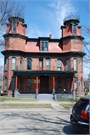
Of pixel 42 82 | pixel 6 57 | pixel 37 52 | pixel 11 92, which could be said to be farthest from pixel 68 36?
pixel 11 92

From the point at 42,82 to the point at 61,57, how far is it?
6006mm

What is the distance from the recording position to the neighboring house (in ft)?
74.2

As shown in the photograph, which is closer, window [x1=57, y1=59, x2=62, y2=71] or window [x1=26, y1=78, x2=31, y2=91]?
window [x1=26, y1=78, x2=31, y2=91]

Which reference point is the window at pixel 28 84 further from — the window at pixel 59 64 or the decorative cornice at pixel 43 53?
the window at pixel 59 64

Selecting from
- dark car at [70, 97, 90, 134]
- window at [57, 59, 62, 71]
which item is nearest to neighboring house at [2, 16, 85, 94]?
window at [57, 59, 62, 71]

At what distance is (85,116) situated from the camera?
4.36 meters

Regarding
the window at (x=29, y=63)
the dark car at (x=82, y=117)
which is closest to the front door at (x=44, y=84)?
the window at (x=29, y=63)

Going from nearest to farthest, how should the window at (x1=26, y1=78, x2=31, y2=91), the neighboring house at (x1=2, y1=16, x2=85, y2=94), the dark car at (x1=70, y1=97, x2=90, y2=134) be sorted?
the dark car at (x1=70, y1=97, x2=90, y2=134) < the neighboring house at (x1=2, y1=16, x2=85, y2=94) < the window at (x1=26, y1=78, x2=31, y2=91)

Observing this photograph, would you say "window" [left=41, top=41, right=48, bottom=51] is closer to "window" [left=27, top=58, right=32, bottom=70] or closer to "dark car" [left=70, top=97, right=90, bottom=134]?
"window" [left=27, top=58, right=32, bottom=70]

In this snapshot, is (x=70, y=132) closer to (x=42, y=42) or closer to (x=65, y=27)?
A: (x=42, y=42)

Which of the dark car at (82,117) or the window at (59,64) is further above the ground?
the window at (59,64)

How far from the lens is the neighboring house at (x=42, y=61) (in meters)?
22.6

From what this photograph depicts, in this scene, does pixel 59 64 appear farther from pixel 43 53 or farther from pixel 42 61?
pixel 43 53

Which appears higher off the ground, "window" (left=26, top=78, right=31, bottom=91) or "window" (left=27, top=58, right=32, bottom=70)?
"window" (left=27, top=58, right=32, bottom=70)
